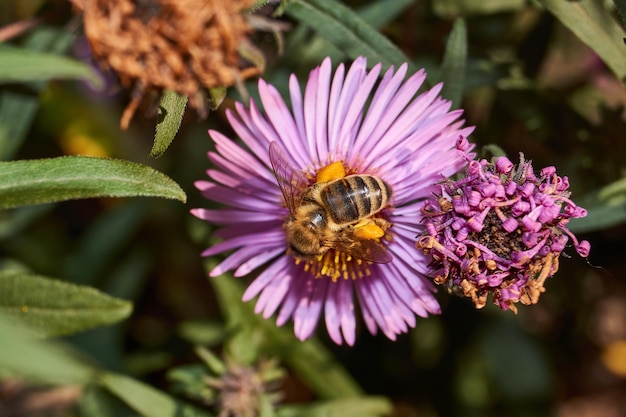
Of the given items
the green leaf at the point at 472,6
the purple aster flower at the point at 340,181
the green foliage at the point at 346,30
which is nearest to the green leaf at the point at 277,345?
the purple aster flower at the point at 340,181

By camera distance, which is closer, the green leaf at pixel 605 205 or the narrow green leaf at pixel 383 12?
the green leaf at pixel 605 205

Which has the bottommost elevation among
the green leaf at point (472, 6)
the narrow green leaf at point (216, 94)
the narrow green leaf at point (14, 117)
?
the narrow green leaf at point (14, 117)

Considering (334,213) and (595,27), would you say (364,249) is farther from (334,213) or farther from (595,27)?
(595,27)

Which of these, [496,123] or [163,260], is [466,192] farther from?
[163,260]

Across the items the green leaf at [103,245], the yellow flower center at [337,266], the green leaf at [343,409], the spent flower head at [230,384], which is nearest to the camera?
the yellow flower center at [337,266]

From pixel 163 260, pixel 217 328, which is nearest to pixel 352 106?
pixel 217 328

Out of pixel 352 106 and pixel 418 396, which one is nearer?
pixel 352 106

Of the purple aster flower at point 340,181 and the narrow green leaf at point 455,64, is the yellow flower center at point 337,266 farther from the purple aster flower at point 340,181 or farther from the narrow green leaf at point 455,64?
the narrow green leaf at point 455,64
